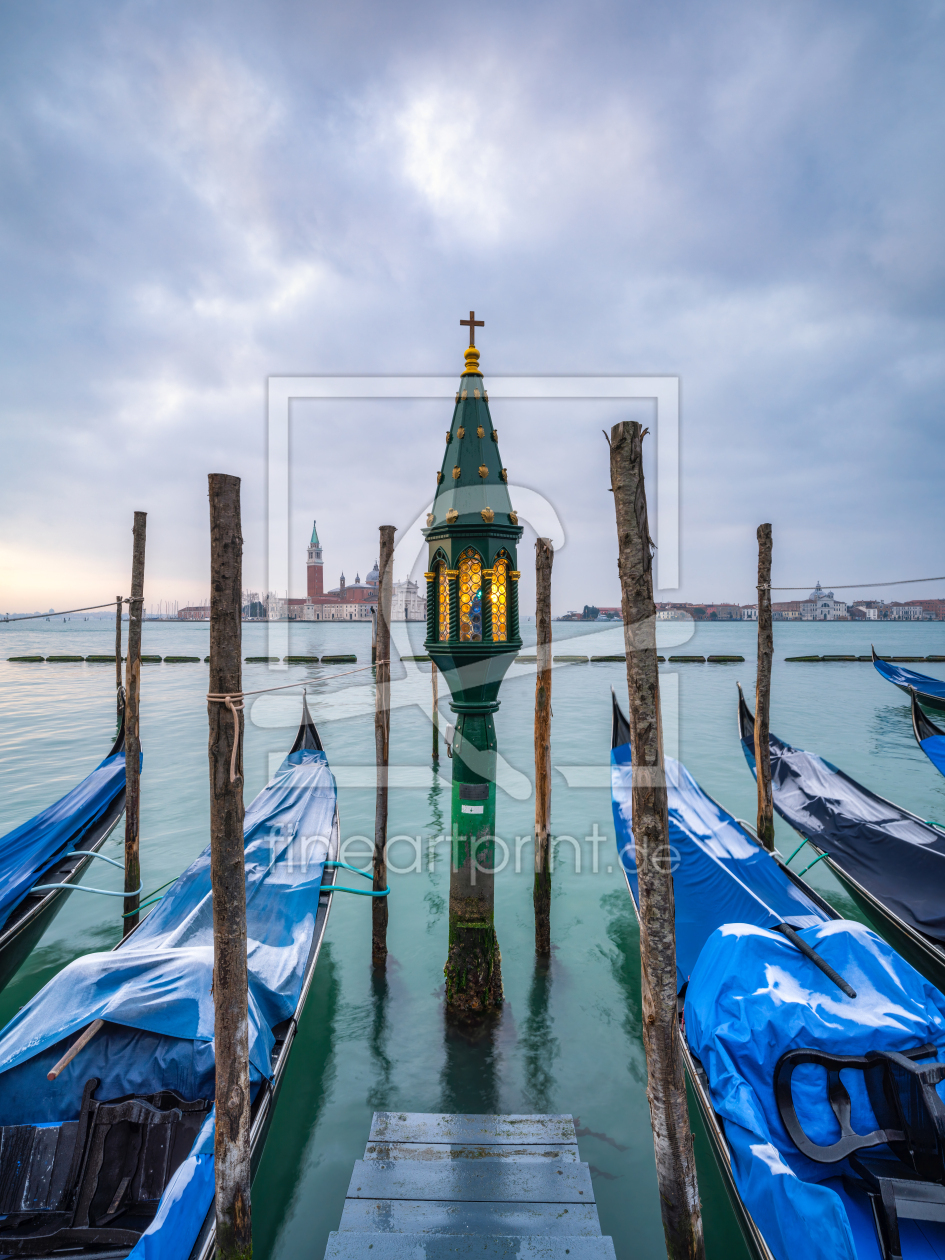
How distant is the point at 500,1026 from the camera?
5055 millimetres

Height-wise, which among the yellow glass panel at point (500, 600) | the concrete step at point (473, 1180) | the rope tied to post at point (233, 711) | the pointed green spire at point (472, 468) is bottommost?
the concrete step at point (473, 1180)

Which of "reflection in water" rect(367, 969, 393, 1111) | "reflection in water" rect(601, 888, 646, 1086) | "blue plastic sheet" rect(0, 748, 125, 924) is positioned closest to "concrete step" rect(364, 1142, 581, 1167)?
"reflection in water" rect(367, 969, 393, 1111)

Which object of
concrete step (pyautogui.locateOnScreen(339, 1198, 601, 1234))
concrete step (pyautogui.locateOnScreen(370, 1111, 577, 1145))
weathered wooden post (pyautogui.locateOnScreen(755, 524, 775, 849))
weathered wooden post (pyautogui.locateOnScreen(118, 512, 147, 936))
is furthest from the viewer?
weathered wooden post (pyautogui.locateOnScreen(755, 524, 775, 849))

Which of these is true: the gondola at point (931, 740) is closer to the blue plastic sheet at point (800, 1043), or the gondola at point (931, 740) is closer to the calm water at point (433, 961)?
the calm water at point (433, 961)

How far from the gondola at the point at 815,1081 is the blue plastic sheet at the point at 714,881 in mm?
987

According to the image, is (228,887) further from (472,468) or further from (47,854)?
(47,854)

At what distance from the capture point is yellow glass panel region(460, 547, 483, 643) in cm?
454

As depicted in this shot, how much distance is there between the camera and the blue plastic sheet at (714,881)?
498 cm

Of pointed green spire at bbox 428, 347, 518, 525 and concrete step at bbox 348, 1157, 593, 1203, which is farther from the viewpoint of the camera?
pointed green spire at bbox 428, 347, 518, 525

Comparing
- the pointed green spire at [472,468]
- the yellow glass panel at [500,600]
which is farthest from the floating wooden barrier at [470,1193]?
the pointed green spire at [472,468]

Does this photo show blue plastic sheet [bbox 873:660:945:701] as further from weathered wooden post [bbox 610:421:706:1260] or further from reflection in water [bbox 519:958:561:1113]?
weathered wooden post [bbox 610:421:706:1260]

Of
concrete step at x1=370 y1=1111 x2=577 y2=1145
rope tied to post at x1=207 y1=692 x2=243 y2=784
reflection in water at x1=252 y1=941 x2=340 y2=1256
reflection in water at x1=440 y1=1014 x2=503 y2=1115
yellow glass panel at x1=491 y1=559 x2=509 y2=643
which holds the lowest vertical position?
reflection in water at x1=252 y1=941 x2=340 y2=1256

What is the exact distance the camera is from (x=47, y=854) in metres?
6.33

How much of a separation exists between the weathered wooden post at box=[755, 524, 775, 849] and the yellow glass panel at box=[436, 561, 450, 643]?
4.68 meters
